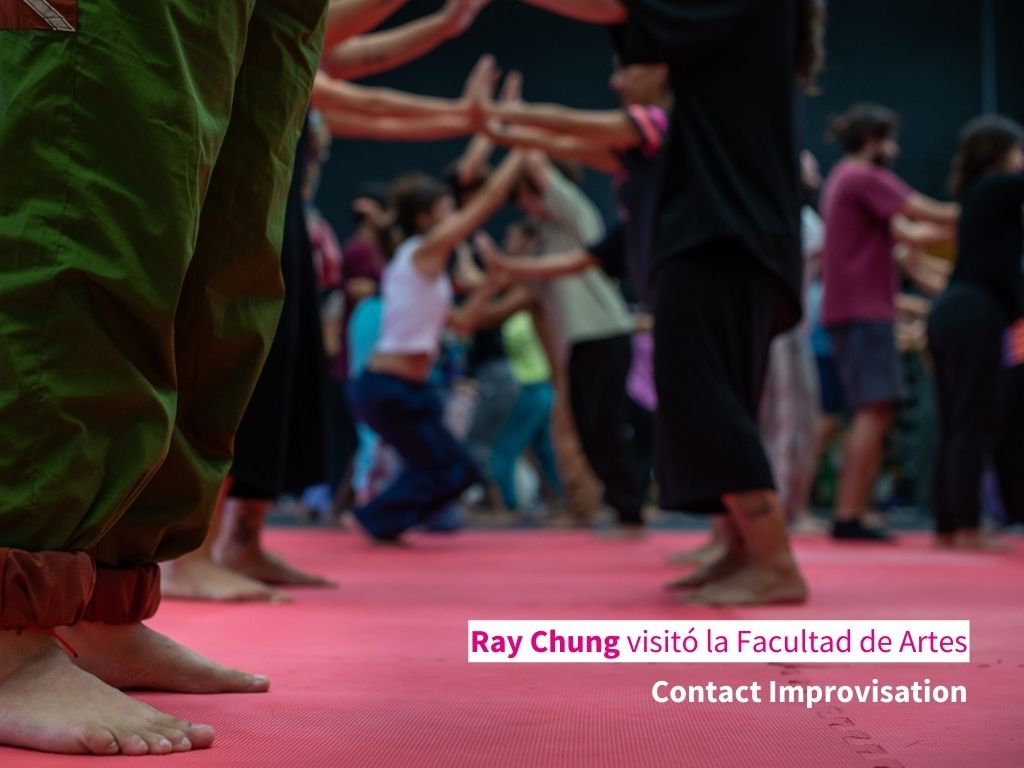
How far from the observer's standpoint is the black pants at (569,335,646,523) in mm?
4789

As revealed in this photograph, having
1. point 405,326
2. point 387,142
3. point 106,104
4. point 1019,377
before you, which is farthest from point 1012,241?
point 387,142

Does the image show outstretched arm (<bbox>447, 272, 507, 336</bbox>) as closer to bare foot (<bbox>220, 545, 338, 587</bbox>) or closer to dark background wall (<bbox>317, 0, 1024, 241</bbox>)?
bare foot (<bbox>220, 545, 338, 587</bbox>)

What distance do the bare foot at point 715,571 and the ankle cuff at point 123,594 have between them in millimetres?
1588

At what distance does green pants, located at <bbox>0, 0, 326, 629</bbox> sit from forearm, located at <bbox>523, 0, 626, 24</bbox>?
119cm

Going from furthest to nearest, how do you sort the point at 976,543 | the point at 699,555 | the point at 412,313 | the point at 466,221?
the point at 412,313 < the point at 466,221 < the point at 976,543 < the point at 699,555

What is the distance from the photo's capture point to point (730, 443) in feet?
7.38

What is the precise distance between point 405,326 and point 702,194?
2220 millimetres

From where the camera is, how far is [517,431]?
6547mm

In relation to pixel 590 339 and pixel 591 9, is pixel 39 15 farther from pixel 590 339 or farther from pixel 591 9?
pixel 590 339

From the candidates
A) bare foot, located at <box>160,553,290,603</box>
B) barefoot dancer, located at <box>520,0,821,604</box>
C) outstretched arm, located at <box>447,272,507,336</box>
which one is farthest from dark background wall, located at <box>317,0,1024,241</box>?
bare foot, located at <box>160,553,290,603</box>

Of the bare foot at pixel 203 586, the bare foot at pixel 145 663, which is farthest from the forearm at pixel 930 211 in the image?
the bare foot at pixel 145 663

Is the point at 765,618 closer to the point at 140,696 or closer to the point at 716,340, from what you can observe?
the point at 716,340

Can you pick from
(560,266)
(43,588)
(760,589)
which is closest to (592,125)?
(560,266)

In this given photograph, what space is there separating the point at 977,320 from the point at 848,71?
17.5ft
